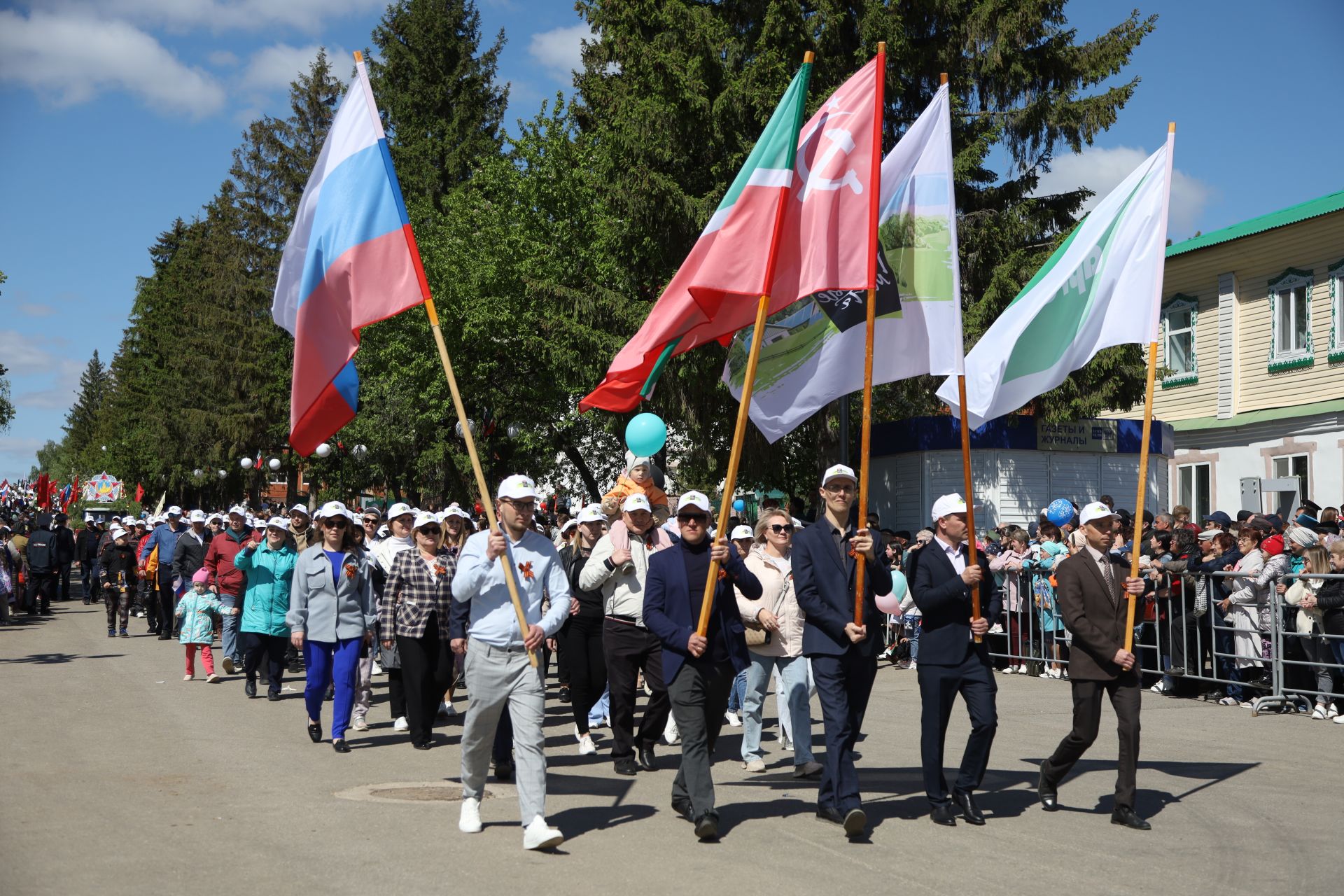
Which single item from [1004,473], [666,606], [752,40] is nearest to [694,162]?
[752,40]

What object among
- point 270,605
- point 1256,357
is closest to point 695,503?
point 270,605

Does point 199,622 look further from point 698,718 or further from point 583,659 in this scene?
point 698,718

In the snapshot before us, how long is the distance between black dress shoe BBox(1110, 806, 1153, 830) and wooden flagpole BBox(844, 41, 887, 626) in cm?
197

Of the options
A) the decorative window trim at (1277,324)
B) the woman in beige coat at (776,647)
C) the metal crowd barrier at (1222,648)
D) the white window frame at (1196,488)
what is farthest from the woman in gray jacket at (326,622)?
the white window frame at (1196,488)

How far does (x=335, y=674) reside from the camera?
11266 mm

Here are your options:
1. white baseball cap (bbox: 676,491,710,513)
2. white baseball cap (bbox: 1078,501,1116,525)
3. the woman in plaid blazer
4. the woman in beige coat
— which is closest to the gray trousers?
white baseball cap (bbox: 676,491,710,513)

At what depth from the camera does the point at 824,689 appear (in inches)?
313

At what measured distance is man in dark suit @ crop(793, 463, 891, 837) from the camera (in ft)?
25.6

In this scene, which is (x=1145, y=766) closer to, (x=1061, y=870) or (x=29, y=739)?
(x=1061, y=870)

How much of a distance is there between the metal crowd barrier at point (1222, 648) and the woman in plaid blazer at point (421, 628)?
267 inches

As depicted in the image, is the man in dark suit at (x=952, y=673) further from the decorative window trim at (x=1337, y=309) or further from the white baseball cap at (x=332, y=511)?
the decorative window trim at (x=1337, y=309)

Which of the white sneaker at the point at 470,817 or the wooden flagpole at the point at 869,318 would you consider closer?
the white sneaker at the point at 470,817

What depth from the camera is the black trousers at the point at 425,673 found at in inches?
427

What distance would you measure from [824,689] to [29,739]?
7.18 metres
